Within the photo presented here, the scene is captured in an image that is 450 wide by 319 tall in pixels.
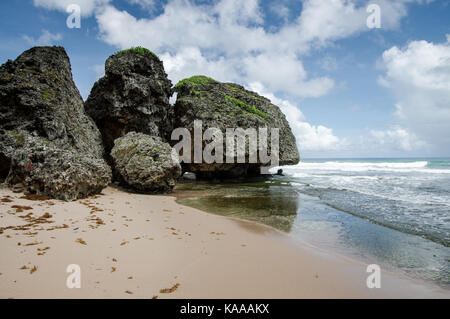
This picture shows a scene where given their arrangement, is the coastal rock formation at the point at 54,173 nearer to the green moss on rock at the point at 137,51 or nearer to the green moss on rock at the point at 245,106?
the green moss on rock at the point at 137,51

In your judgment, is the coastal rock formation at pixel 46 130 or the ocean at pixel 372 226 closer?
the ocean at pixel 372 226

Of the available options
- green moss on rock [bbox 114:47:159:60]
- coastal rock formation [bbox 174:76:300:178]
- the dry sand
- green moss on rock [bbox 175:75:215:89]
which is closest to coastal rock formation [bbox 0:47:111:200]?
the dry sand

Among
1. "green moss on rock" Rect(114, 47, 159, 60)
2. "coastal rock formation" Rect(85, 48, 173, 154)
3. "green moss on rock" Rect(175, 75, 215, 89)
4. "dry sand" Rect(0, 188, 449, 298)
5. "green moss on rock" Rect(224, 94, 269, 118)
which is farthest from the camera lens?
"green moss on rock" Rect(175, 75, 215, 89)

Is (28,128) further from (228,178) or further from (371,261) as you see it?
(228,178)

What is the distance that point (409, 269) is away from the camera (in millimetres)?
3621

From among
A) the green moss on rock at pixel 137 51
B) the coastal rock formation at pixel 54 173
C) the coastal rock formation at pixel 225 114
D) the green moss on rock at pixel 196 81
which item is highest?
the green moss on rock at pixel 137 51

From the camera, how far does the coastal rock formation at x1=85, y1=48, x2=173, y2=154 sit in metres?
13.3

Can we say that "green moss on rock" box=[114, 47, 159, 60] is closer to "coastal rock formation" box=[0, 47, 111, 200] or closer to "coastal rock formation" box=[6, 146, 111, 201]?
"coastal rock formation" box=[0, 47, 111, 200]

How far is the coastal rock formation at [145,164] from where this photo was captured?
969 cm

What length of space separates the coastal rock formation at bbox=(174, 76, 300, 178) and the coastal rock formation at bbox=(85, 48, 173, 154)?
2.02 metres

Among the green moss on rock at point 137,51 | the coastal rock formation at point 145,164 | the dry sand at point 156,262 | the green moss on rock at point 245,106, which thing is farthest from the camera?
the green moss on rock at point 245,106

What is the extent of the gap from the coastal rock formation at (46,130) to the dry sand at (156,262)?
1.21 m

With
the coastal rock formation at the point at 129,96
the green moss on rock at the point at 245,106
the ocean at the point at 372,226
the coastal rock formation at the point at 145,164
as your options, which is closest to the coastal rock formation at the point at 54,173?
the coastal rock formation at the point at 145,164

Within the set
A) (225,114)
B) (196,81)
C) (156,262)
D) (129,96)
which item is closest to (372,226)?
(156,262)
